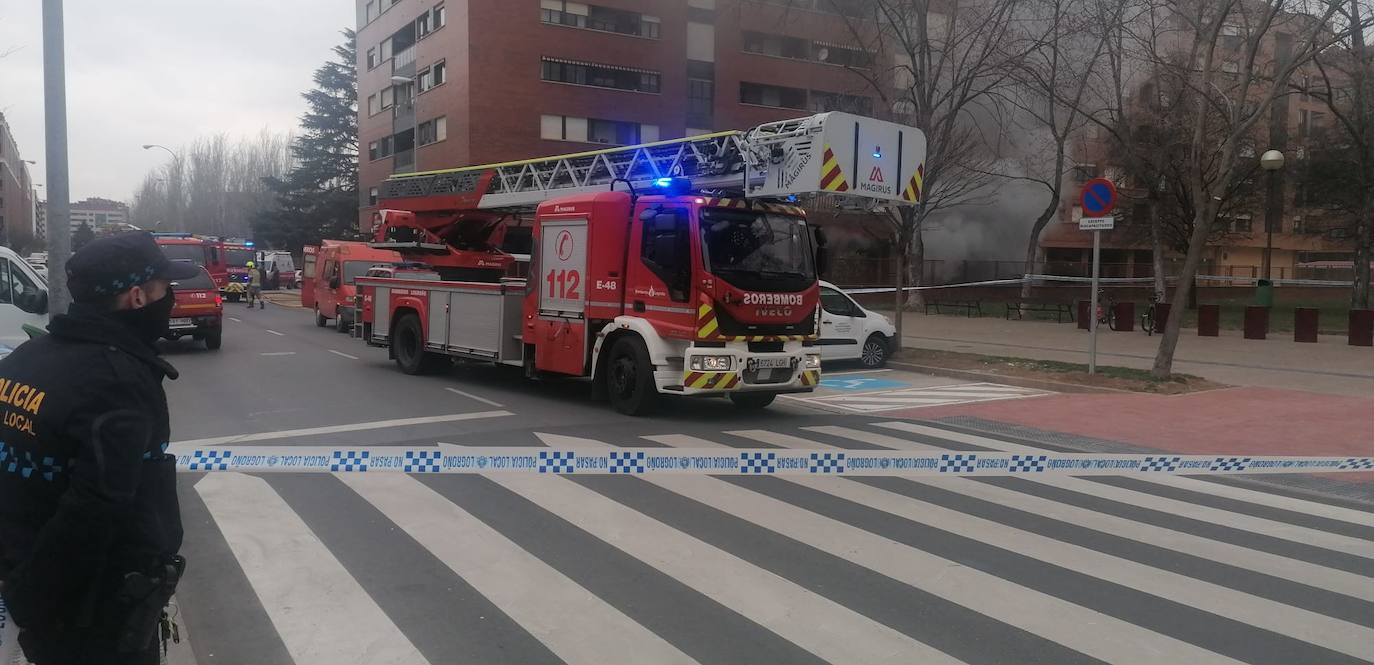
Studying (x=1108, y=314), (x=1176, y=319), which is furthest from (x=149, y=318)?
(x=1108, y=314)

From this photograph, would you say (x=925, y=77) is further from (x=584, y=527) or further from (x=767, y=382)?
(x=584, y=527)

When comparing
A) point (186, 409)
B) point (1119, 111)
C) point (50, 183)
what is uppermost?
point (1119, 111)

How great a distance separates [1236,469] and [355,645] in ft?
25.3

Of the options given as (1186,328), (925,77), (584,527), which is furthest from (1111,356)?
(584,527)

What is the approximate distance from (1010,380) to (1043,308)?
1832 centimetres

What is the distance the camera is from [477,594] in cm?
474

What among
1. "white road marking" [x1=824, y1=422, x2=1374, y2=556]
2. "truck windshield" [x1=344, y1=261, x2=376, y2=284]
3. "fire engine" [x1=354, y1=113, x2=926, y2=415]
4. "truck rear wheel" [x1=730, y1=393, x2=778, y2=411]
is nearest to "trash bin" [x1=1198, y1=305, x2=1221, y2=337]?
"fire engine" [x1=354, y1=113, x2=926, y2=415]

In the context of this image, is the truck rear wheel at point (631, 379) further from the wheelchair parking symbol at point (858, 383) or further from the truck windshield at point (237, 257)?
the truck windshield at point (237, 257)

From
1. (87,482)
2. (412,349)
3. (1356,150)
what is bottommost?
(412,349)

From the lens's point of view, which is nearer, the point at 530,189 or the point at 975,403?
the point at 975,403

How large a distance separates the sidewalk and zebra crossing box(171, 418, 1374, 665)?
8.94m

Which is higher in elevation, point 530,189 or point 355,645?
point 530,189

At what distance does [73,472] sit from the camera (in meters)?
2.35

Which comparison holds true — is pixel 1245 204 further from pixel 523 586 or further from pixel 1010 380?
pixel 523 586
